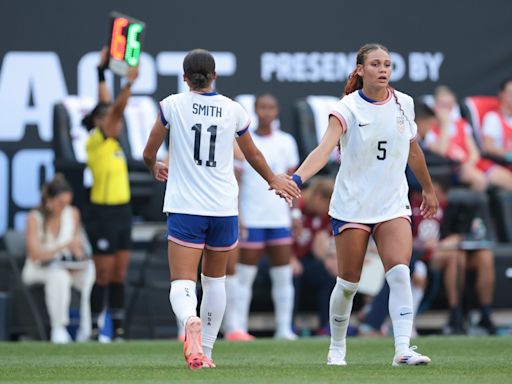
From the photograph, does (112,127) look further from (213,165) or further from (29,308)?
(213,165)

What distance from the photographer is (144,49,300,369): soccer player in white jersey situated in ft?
28.8

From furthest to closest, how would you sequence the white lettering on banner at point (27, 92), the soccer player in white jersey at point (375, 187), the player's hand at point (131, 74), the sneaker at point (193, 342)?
1. the white lettering on banner at point (27, 92)
2. the player's hand at point (131, 74)
3. the soccer player in white jersey at point (375, 187)
4. the sneaker at point (193, 342)

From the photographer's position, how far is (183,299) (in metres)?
8.66

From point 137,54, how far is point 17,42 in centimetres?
315

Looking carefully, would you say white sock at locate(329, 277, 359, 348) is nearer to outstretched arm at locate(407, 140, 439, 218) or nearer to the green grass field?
the green grass field

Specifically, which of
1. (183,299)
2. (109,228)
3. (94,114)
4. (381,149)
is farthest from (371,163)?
(94,114)

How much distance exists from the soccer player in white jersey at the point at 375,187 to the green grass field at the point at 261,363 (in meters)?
0.52

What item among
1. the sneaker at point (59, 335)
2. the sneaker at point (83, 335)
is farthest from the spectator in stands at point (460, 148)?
the sneaker at point (59, 335)

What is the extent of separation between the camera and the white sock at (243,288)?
1412cm

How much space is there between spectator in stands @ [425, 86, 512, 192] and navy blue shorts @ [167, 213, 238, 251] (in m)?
7.48

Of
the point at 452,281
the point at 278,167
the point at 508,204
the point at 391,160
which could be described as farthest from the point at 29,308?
the point at 391,160

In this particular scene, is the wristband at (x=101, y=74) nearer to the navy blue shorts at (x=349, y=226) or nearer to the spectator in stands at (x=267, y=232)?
the spectator in stands at (x=267, y=232)

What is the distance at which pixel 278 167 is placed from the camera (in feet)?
46.8

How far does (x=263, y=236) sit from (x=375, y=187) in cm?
541
